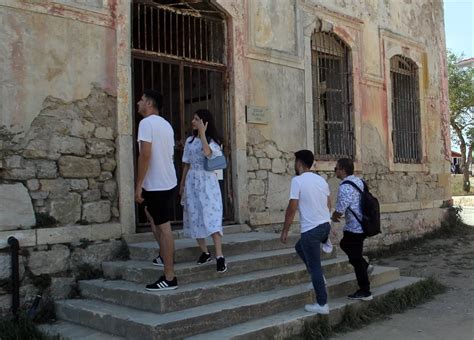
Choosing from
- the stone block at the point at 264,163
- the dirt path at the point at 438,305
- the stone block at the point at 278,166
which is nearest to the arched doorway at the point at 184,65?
the stone block at the point at 264,163

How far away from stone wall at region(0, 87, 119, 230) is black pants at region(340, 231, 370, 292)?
102 inches

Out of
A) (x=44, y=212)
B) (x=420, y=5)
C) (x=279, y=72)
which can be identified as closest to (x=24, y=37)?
(x=44, y=212)

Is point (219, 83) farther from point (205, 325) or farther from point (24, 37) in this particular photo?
point (205, 325)

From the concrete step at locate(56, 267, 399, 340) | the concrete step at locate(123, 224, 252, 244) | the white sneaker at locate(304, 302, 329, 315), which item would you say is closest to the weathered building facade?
the concrete step at locate(123, 224, 252, 244)

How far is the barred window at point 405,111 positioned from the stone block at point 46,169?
7.41 meters

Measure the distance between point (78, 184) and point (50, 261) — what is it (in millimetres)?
865

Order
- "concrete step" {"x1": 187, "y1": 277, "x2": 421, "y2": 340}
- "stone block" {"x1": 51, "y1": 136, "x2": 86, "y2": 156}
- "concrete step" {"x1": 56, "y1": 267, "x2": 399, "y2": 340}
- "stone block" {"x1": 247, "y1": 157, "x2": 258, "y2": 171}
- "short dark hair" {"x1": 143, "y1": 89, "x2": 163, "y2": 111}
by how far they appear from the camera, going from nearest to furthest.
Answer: "concrete step" {"x1": 56, "y1": 267, "x2": 399, "y2": 340}
"concrete step" {"x1": 187, "y1": 277, "x2": 421, "y2": 340}
"short dark hair" {"x1": 143, "y1": 89, "x2": 163, "y2": 111}
"stone block" {"x1": 51, "y1": 136, "x2": 86, "y2": 156}
"stone block" {"x1": 247, "y1": 157, "x2": 258, "y2": 171}

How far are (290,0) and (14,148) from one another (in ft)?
16.7

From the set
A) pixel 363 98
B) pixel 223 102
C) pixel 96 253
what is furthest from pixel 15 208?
pixel 363 98

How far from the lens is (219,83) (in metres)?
7.49

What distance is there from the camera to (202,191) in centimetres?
516

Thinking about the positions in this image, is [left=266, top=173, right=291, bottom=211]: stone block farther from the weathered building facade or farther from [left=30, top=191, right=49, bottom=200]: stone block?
[left=30, top=191, right=49, bottom=200]: stone block

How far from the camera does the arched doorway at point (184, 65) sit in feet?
22.9

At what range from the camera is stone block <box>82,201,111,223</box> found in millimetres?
5637
